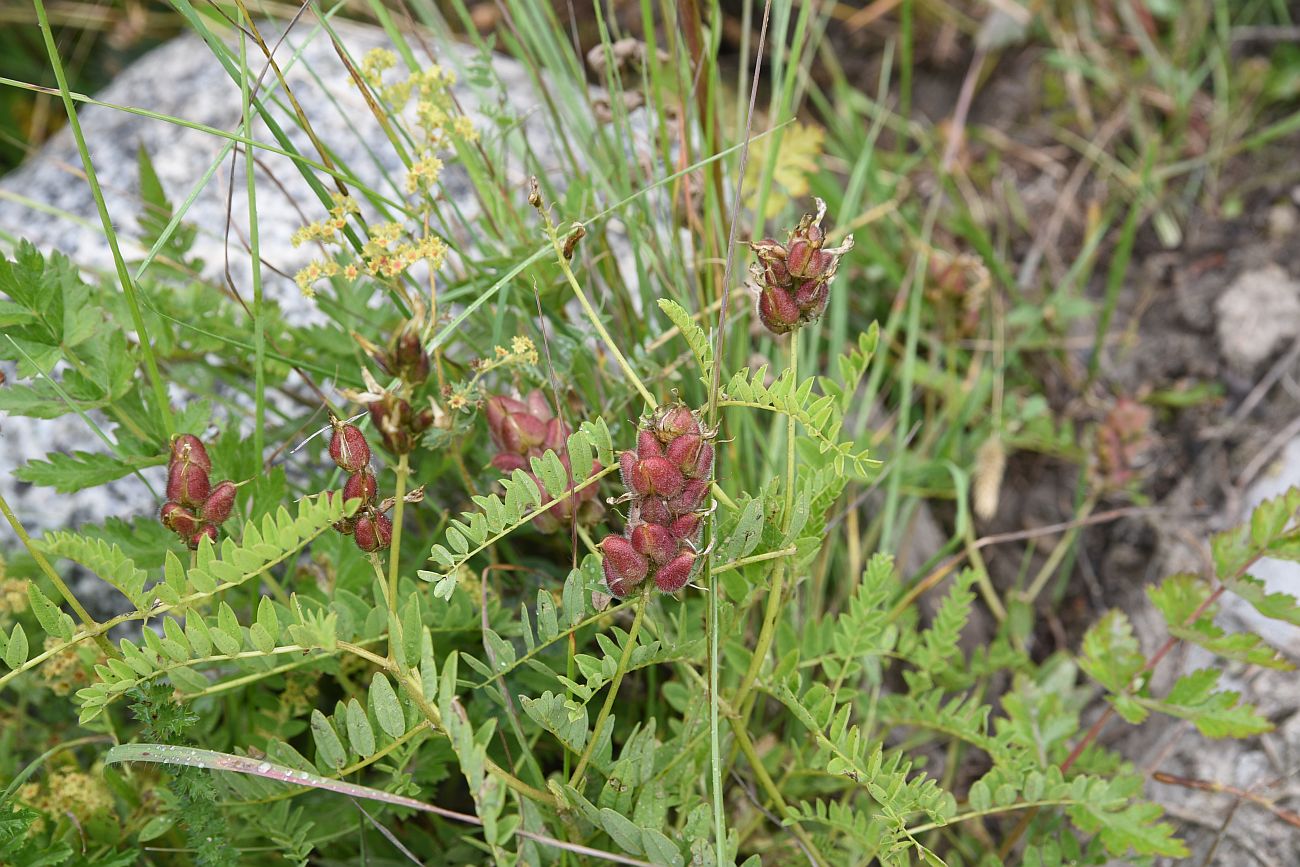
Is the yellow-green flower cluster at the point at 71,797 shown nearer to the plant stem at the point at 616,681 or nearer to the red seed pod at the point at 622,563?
the plant stem at the point at 616,681

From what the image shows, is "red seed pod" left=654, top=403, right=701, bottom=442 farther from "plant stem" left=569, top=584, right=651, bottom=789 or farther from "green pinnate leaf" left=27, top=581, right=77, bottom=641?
"green pinnate leaf" left=27, top=581, right=77, bottom=641

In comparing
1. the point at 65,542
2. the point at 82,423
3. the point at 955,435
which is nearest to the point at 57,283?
the point at 65,542

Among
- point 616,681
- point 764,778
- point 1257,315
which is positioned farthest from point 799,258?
point 1257,315

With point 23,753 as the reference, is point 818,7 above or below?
above

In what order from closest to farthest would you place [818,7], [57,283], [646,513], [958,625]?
[646,513], [57,283], [958,625], [818,7]

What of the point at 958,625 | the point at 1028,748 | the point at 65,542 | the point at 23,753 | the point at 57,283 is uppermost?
the point at 57,283

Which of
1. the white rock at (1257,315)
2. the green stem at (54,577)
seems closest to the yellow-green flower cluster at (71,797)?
the green stem at (54,577)

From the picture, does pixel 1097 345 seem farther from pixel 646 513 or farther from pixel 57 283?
pixel 57 283
